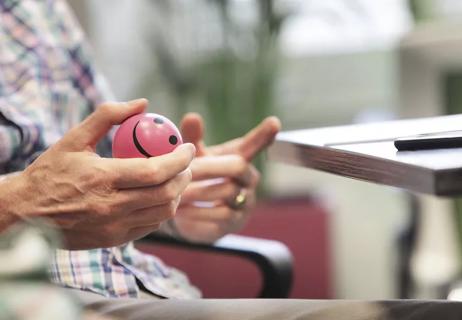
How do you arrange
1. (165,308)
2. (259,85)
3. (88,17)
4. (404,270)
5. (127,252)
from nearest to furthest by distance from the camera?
1. (165,308)
2. (127,252)
3. (404,270)
4. (88,17)
5. (259,85)

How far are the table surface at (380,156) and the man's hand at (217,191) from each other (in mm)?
69

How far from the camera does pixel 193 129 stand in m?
1.40

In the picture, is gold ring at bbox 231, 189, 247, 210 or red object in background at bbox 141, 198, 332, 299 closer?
gold ring at bbox 231, 189, 247, 210

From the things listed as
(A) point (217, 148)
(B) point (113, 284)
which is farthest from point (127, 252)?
(A) point (217, 148)

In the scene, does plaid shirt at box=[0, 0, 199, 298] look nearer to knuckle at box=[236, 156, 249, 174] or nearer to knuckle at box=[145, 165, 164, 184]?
knuckle at box=[236, 156, 249, 174]

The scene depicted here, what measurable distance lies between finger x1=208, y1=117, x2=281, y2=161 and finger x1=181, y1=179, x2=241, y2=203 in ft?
0.16

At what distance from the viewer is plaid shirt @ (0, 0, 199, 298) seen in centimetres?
127

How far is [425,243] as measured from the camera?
2350mm

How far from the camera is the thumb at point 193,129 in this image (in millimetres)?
1396

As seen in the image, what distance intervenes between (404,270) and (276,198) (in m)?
0.76

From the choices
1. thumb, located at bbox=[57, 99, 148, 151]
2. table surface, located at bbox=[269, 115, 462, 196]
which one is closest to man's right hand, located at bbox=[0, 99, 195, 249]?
thumb, located at bbox=[57, 99, 148, 151]

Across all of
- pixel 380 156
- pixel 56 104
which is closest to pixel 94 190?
pixel 380 156

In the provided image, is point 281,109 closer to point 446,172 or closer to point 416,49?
point 416,49

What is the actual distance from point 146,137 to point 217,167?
0.37 meters
